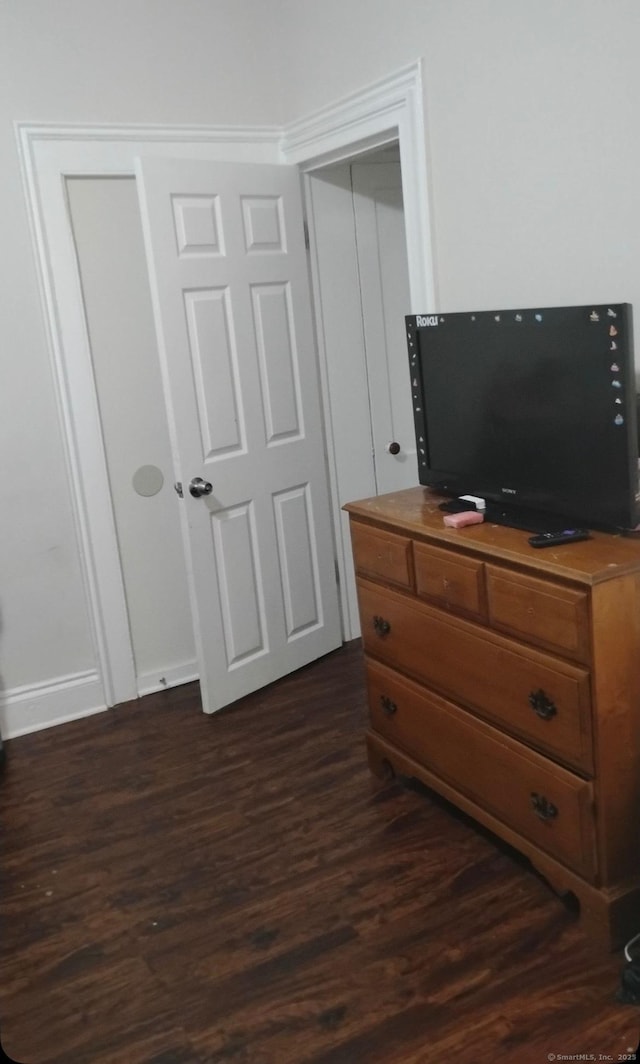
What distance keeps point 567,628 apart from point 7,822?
6.26 feet

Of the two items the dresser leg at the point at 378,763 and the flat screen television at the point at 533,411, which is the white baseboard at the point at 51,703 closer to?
the dresser leg at the point at 378,763

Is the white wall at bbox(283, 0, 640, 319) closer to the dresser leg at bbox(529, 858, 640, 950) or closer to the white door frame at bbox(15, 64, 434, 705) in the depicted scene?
the white door frame at bbox(15, 64, 434, 705)

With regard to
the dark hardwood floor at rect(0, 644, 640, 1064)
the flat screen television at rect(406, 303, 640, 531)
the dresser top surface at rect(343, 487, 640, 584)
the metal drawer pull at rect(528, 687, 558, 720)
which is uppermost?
the flat screen television at rect(406, 303, 640, 531)

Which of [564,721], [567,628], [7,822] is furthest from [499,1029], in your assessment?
[7,822]

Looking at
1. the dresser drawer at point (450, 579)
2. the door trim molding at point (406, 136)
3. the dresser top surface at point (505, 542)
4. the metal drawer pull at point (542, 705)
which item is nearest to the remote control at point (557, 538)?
the dresser top surface at point (505, 542)

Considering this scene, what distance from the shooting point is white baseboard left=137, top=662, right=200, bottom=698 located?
3.75 meters

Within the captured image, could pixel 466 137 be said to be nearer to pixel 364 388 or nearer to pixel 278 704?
pixel 364 388

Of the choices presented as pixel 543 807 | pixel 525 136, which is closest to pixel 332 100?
pixel 525 136

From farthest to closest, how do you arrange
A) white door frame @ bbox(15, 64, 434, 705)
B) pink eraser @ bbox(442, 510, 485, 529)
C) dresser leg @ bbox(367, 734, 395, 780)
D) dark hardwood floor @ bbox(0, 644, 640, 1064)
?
white door frame @ bbox(15, 64, 434, 705), dresser leg @ bbox(367, 734, 395, 780), pink eraser @ bbox(442, 510, 485, 529), dark hardwood floor @ bbox(0, 644, 640, 1064)

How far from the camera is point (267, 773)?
2.99m

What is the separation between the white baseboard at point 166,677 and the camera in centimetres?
375

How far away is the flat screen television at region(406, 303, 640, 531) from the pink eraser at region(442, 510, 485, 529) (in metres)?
0.04

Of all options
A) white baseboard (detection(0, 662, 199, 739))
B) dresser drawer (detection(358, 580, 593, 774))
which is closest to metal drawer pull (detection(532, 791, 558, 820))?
dresser drawer (detection(358, 580, 593, 774))

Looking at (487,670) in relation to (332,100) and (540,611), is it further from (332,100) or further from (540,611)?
(332,100)
